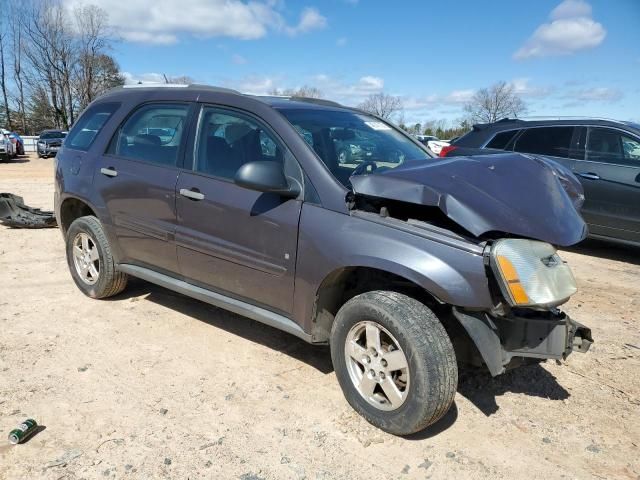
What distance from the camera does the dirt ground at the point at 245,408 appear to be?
8.66 ft

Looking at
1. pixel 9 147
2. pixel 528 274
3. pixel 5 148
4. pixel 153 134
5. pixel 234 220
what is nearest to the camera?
pixel 528 274

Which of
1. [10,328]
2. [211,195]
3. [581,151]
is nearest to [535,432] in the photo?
[211,195]

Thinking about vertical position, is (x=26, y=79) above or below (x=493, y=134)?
above

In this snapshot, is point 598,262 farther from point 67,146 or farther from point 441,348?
point 67,146

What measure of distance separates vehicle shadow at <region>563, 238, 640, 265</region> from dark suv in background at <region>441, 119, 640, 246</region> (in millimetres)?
403

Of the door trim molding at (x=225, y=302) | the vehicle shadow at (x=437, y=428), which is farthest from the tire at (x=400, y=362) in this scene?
the door trim molding at (x=225, y=302)

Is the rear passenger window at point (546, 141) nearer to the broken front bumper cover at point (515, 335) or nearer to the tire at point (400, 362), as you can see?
the broken front bumper cover at point (515, 335)

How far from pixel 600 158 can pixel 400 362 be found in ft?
18.0

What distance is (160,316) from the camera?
4441 millimetres

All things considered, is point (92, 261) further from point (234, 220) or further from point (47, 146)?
point (47, 146)

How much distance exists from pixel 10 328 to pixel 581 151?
6.83 meters

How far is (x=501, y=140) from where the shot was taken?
24.9 feet

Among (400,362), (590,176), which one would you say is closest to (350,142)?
(400,362)

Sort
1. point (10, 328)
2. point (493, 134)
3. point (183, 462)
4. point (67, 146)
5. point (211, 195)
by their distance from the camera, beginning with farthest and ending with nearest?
point (493, 134) < point (67, 146) < point (10, 328) < point (211, 195) < point (183, 462)
